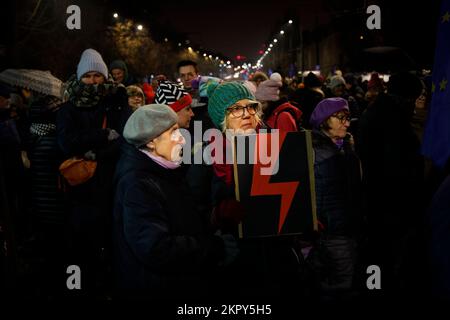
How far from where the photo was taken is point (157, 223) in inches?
113

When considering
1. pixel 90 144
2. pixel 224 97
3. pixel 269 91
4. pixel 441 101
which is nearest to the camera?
pixel 441 101

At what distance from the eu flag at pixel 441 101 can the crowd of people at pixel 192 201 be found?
14.2 inches

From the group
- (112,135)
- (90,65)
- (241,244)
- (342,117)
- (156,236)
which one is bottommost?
(241,244)

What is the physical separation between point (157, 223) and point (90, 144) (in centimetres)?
208

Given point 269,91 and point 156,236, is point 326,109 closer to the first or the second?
point 156,236

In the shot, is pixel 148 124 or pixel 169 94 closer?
pixel 148 124

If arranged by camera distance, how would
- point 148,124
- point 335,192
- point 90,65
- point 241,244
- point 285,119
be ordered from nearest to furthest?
point 148,124 → point 241,244 → point 335,192 → point 90,65 → point 285,119

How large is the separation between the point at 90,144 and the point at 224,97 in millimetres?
1538

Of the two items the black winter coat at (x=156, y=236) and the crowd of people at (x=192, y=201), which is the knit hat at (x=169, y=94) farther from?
the black winter coat at (x=156, y=236)

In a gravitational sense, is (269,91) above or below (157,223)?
above

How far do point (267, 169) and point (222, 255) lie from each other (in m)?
0.58

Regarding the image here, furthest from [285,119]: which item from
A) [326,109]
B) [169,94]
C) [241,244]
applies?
[241,244]

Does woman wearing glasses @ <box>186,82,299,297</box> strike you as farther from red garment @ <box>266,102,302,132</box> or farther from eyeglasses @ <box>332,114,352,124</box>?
red garment @ <box>266,102,302,132</box>

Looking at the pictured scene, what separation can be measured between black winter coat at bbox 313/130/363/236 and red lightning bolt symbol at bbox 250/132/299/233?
77cm
